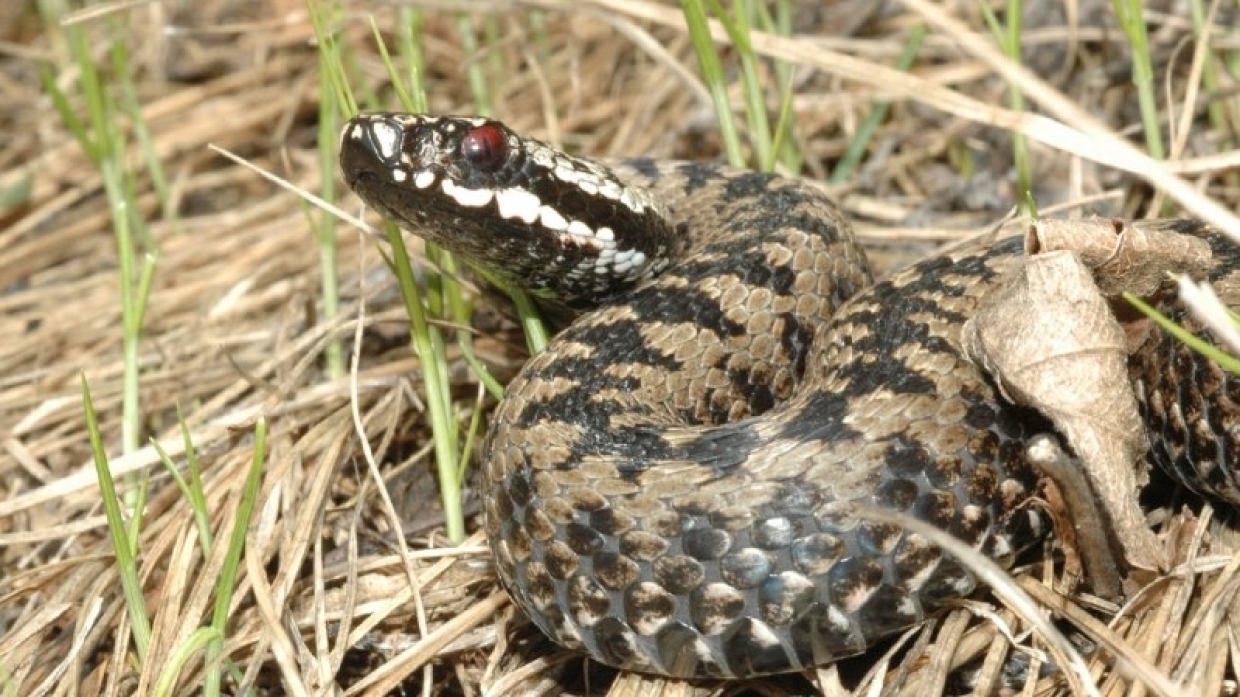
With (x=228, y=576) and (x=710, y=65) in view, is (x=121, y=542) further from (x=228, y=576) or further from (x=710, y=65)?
(x=710, y=65)

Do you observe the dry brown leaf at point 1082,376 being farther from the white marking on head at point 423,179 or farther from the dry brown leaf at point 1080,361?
the white marking on head at point 423,179

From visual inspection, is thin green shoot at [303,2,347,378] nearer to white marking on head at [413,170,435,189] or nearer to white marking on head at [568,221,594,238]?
white marking on head at [413,170,435,189]

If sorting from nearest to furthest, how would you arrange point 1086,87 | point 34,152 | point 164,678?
point 164,678, point 1086,87, point 34,152

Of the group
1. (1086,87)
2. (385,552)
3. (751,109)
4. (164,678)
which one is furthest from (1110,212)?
(164,678)

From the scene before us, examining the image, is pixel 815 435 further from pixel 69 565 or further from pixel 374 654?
pixel 69 565

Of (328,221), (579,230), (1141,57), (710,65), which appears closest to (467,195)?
(579,230)

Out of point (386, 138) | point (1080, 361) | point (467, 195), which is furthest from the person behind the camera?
point (467, 195)
